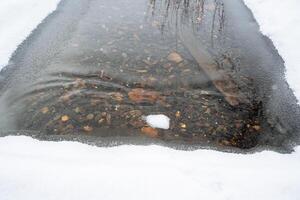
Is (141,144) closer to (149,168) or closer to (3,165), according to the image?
(149,168)

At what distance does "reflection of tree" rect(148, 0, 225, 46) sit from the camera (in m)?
4.94

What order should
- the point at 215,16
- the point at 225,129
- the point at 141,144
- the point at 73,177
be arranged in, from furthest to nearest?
the point at 215,16 → the point at 225,129 → the point at 141,144 → the point at 73,177

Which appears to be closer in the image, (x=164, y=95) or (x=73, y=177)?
(x=73, y=177)

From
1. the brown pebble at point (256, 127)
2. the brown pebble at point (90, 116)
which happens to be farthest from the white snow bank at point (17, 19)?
the brown pebble at point (256, 127)

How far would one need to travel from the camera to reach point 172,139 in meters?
3.06

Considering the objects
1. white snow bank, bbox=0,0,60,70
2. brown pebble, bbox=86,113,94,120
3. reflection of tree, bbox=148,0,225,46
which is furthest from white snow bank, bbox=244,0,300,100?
white snow bank, bbox=0,0,60,70

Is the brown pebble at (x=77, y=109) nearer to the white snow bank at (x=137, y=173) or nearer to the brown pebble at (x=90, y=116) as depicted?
the brown pebble at (x=90, y=116)

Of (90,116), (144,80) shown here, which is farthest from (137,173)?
(144,80)

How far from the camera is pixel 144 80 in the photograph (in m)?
3.79

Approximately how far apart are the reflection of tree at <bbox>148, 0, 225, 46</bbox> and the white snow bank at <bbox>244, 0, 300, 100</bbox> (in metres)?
0.58

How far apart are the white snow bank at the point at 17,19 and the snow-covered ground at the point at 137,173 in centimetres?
162

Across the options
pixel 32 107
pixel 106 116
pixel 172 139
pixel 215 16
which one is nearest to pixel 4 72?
pixel 32 107

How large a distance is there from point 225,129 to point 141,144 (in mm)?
833

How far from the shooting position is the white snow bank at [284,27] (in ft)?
13.1
